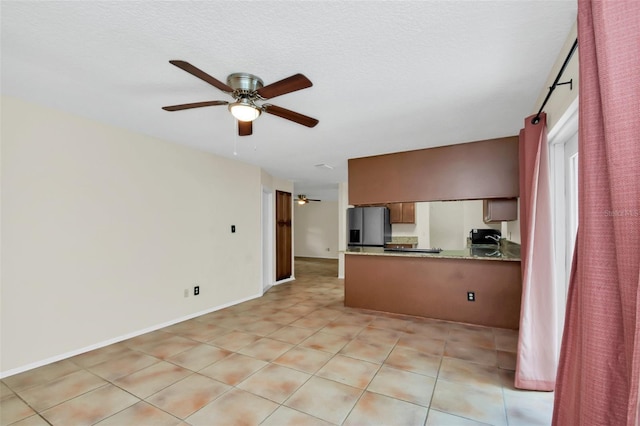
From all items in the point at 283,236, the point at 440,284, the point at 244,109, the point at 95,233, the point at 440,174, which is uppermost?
the point at 244,109

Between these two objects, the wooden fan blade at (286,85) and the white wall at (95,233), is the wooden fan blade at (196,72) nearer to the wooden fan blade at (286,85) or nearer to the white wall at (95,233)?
the wooden fan blade at (286,85)

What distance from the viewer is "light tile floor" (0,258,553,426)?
1915 millimetres

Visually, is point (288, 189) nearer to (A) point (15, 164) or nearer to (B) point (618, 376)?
(A) point (15, 164)

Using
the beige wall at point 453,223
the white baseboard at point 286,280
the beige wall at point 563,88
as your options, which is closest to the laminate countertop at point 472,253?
the beige wall at point 453,223

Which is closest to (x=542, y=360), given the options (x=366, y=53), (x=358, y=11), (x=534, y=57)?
(x=534, y=57)

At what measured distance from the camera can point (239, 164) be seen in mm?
4812

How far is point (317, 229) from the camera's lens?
11109 mm

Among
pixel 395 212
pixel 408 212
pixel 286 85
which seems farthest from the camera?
pixel 395 212

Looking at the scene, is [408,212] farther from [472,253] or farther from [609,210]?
[609,210]

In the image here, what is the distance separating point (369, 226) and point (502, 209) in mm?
1933

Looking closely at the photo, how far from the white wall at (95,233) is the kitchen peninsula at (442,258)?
222 cm

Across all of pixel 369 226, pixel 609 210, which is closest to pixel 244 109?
pixel 609 210

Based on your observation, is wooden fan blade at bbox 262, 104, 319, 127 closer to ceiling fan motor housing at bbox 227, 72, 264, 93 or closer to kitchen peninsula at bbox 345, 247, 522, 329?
ceiling fan motor housing at bbox 227, 72, 264, 93

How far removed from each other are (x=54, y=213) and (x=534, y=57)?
4.04 metres
